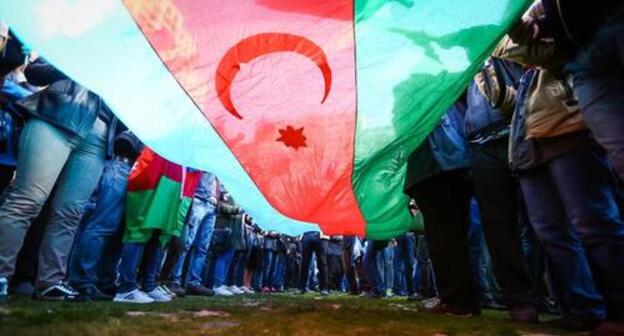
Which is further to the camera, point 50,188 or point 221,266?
point 221,266

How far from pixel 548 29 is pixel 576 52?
17 cm

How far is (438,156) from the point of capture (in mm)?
2881

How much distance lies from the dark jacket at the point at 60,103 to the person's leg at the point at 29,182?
77mm

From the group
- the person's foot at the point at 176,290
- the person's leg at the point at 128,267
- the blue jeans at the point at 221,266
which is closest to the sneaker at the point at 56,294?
the person's leg at the point at 128,267

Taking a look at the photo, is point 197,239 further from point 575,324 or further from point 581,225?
point 581,225

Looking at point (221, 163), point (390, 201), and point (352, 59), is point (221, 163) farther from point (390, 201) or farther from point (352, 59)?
point (390, 201)

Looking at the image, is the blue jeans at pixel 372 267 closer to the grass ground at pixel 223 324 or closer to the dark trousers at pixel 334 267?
the dark trousers at pixel 334 267

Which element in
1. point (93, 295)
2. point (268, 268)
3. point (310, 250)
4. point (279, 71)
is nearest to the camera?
point (279, 71)

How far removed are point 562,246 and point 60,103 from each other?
3479 millimetres

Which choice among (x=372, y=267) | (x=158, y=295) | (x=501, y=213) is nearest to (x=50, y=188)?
(x=158, y=295)

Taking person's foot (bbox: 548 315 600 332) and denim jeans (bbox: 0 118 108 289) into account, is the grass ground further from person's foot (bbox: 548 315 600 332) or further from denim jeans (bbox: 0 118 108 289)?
denim jeans (bbox: 0 118 108 289)

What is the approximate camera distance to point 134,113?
2.47 meters

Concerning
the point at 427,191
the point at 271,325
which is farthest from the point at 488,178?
the point at 271,325

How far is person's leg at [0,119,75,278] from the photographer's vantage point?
9.16 ft
